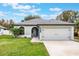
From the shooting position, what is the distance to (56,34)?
18797 millimetres

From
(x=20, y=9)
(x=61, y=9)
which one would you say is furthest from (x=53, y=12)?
(x=20, y=9)

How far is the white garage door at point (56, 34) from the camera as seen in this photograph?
61.6 ft

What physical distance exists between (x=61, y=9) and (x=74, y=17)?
2059mm

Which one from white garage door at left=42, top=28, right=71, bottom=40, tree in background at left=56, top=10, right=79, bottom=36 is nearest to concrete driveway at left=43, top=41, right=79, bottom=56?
white garage door at left=42, top=28, right=71, bottom=40

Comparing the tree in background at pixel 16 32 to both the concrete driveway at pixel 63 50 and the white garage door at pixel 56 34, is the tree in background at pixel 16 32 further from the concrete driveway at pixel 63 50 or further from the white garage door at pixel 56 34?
the concrete driveway at pixel 63 50

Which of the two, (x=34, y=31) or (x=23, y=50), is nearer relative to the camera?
(x=23, y=50)

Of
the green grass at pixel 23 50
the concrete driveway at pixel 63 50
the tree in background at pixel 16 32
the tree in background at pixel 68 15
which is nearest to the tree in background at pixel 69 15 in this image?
the tree in background at pixel 68 15

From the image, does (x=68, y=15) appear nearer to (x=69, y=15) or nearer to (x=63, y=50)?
(x=69, y=15)

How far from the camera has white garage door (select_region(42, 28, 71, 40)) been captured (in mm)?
18781

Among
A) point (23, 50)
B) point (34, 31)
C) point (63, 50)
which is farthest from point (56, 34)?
point (23, 50)

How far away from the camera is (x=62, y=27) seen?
1905 centimetres

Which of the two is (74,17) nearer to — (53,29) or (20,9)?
(20,9)

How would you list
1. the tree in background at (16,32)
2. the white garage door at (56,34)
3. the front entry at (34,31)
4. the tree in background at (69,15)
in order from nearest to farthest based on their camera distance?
the white garage door at (56,34)
the tree in background at (16,32)
the front entry at (34,31)
the tree in background at (69,15)

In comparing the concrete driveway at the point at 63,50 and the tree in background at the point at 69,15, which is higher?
the tree in background at the point at 69,15
